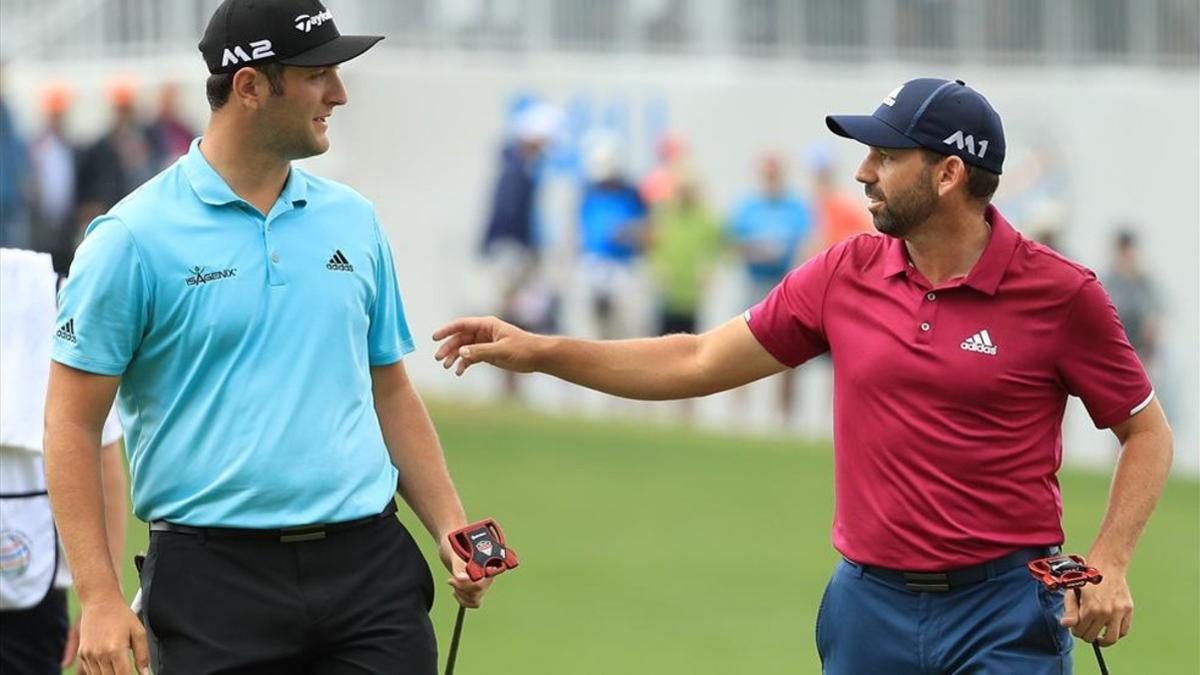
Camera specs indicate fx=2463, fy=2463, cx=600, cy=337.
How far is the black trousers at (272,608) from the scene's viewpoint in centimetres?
562

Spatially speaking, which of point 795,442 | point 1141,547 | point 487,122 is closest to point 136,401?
point 1141,547

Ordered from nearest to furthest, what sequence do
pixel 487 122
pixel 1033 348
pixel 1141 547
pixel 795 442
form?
pixel 1033 348
pixel 1141 547
pixel 795 442
pixel 487 122

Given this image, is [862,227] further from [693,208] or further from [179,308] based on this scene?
[179,308]

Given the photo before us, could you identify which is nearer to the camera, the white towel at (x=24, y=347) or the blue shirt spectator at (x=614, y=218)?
the white towel at (x=24, y=347)

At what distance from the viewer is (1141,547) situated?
15.5 metres

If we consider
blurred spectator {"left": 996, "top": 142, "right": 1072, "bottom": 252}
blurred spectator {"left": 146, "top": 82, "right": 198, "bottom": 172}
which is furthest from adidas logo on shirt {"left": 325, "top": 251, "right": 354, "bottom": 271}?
blurred spectator {"left": 146, "top": 82, "right": 198, "bottom": 172}

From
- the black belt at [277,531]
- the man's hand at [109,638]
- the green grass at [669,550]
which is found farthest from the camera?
the green grass at [669,550]

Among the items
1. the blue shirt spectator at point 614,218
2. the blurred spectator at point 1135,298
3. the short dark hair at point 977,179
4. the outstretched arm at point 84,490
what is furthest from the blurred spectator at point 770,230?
the outstretched arm at point 84,490

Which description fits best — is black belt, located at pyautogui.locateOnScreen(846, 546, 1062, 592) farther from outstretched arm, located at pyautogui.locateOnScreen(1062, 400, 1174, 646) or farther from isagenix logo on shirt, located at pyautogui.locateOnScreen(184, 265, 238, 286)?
isagenix logo on shirt, located at pyautogui.locateOnScreen(184, 265, 238, 286)

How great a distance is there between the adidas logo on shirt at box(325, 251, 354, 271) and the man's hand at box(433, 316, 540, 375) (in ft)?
1.70

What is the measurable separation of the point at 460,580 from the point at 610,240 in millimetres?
16980

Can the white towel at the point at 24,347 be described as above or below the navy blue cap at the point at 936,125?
below

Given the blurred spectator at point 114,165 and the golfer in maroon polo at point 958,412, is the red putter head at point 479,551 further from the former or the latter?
the blurred spectator at point 114,165

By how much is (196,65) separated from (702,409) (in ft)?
23.7
